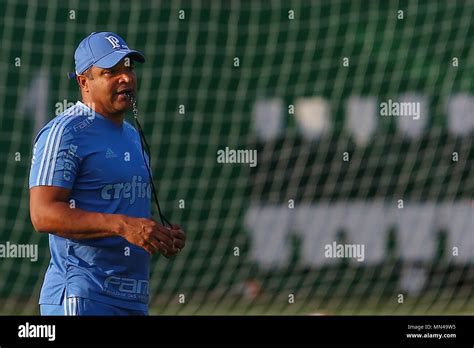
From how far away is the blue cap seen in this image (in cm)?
479

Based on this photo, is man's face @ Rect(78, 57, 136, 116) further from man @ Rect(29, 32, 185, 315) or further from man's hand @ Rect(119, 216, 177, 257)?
man's hand @ Rect(119, 216, 177, 257)

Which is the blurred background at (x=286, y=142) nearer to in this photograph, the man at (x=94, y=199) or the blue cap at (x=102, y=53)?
the blue cap at (x=102, y=53)

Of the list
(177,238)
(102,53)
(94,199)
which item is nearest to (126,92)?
(102,53)

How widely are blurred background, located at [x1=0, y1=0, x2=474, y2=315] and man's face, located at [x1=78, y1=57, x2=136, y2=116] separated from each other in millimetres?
4527

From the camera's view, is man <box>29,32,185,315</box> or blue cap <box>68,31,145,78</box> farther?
blue cap <box>68,31,145,78</box>

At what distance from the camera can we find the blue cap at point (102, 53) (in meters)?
4.79

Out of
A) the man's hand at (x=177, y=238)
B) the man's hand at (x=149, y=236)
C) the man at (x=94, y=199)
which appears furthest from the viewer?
the man at (x=94, y=199)

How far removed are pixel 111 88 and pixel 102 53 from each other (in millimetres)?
170

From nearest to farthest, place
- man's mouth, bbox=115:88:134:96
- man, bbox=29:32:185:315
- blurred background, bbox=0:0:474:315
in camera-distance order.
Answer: man, bbox=29:32:185:315 < man's mouth, bbox=115:88:134:96 < blurred background, bbox=0:0:474:315

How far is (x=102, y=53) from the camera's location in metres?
4.82

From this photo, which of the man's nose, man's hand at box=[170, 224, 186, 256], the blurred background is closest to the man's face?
the man's nose

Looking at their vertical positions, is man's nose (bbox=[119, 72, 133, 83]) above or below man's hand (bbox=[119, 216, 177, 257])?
above

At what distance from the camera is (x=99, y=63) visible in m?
4.79

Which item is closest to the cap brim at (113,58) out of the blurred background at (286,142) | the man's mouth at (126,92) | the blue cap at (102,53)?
the blue cap at (102,53)
